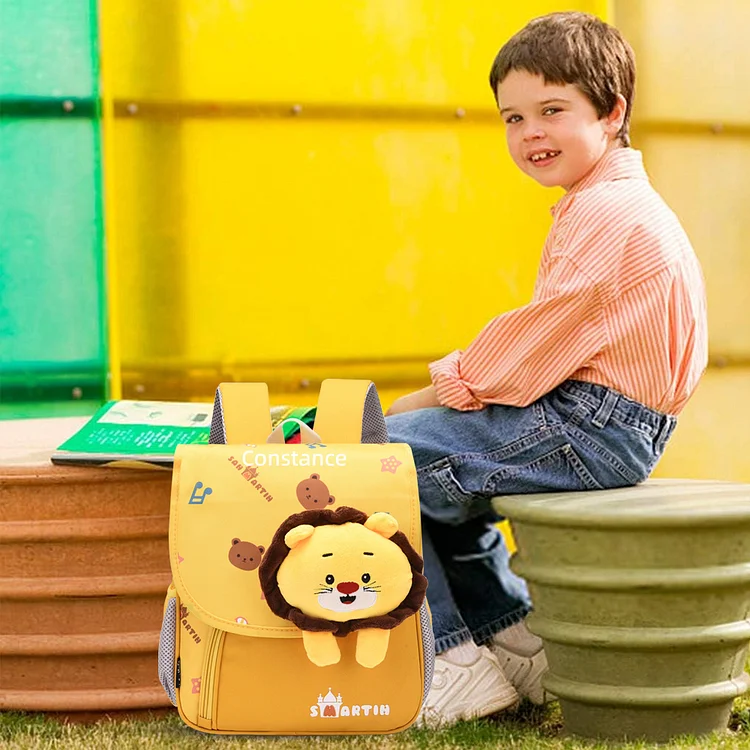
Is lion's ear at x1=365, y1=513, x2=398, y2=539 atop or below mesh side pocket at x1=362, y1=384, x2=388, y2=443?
below

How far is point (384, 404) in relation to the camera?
306cm

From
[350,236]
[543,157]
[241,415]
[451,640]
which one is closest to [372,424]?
[241,415]

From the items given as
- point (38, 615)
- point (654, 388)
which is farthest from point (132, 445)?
point (654, 388)

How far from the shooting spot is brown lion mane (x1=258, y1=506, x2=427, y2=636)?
5.53 feet

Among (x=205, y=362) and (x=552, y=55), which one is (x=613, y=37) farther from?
(x=205, y=362)

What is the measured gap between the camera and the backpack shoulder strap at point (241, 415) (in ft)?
6.31

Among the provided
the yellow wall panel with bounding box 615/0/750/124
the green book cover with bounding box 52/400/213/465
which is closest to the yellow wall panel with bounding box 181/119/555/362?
the yellow wall panel with bounding box 615/0/750/124

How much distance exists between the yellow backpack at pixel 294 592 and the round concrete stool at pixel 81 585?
13.1 inches

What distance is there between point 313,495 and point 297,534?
0.27 feet

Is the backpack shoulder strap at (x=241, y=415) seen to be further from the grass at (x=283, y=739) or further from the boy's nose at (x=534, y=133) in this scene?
the boy's nose at (x=534, y=133)

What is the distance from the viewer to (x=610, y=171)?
7.28 ft

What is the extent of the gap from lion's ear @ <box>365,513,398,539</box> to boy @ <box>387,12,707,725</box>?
0.44 meters

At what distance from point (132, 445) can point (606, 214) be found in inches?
35.2

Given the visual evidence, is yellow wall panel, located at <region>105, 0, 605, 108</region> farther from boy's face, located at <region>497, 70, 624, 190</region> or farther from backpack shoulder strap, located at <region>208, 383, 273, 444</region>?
backpack shoulder strap, located at <region>208, 383, 273, 444</region>
